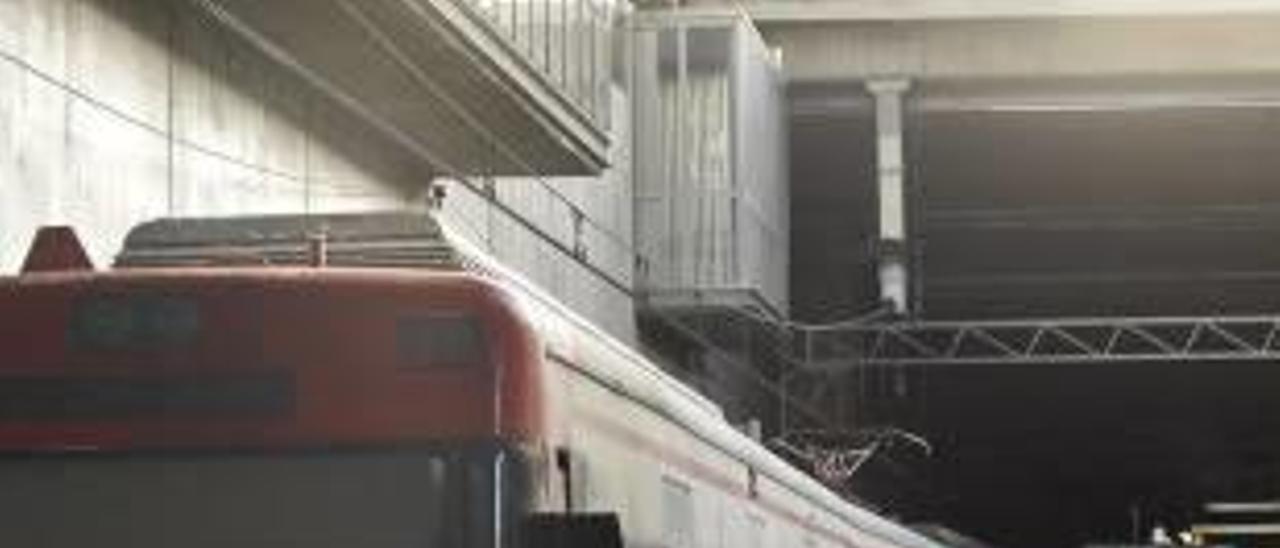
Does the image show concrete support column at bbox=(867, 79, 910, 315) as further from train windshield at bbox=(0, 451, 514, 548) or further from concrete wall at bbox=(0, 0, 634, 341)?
train windshield at bbox=(0, 451, 514, 548)

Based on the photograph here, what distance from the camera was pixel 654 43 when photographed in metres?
38.8

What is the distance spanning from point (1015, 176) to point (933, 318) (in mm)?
6943

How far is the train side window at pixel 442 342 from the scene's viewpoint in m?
8.35

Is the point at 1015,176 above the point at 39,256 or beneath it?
above

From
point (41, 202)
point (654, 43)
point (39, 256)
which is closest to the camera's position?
point (39, 256)

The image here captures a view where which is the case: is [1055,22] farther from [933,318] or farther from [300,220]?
[300,220]

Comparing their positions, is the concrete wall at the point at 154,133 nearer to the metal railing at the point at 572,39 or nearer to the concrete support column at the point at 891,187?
the metal railing at the point at 572,39

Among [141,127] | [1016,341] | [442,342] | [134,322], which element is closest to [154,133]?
[141,127]

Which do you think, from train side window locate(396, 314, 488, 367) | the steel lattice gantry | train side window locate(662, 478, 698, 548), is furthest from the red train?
the steel lattice gantry

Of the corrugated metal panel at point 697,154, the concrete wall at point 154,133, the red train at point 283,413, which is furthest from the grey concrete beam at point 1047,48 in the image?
the red train at point 283,413

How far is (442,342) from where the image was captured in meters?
8.38

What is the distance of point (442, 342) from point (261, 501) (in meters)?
0.69

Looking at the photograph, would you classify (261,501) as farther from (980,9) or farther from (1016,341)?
(1016,341)

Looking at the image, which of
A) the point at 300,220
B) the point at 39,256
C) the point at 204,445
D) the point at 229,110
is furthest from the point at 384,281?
the point at 229,110
